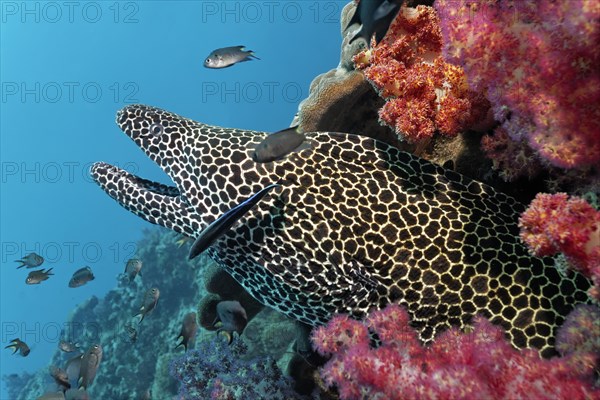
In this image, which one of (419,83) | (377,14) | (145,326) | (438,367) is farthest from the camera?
(145,326)

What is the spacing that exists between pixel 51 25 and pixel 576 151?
744 ft

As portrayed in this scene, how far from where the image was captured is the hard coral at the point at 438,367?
2398mm

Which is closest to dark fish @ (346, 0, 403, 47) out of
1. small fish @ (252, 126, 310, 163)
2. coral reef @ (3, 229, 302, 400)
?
small fish @ (252, 126, 310, 163)

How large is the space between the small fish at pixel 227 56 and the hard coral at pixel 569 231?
23.8 ft

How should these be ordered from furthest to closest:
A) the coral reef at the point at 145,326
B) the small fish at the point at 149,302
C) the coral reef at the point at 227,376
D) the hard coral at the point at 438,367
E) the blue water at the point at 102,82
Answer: the blue water at the point at 102,82 → the coral reef at the point at 145,326 → the small fish at the point at 149,302 → the coral reef at the point at 227,376 → the hard coral at the point at 438,367

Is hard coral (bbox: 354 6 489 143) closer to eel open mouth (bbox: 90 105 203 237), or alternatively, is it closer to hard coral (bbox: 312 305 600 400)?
hard coral (bbox: 312 305 600 400)

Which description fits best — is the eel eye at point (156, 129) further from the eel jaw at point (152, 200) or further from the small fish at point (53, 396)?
the small fish at point (53, 396)

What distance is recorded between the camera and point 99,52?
190500 millimetres

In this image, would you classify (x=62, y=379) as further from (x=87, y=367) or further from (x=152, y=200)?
(x=152, y=200)

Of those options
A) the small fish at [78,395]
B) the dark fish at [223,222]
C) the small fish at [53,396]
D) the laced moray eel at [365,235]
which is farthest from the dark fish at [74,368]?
the dark fish at [223,222]

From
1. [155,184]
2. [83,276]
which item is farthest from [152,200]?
[83,276]

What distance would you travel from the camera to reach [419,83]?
4.15 metres

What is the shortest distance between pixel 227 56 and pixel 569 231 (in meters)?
7.84

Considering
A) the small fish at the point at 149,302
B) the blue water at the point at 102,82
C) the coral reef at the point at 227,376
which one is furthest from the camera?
the blue water at the point at 102,82
